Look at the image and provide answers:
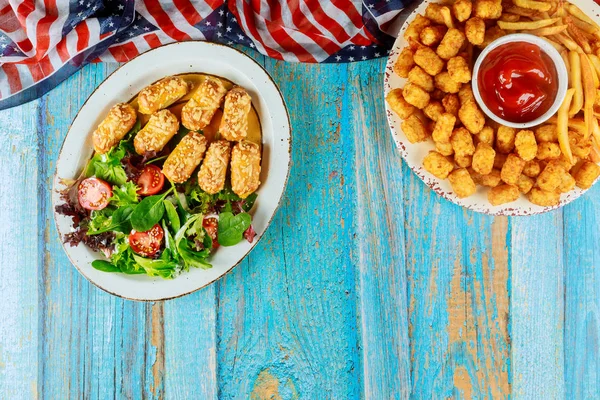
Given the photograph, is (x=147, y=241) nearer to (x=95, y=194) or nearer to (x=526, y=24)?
(x=95, y=194)

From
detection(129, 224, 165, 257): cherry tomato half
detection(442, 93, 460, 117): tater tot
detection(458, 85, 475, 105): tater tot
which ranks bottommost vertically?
detection(129, 224, 165, 257): cherry tomato half

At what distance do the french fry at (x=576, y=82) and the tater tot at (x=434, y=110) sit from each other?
0.39 meters

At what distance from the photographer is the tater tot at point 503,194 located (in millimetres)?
1800

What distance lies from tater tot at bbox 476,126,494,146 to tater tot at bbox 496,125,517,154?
0.07 ft

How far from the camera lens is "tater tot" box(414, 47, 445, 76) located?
5.90 feet

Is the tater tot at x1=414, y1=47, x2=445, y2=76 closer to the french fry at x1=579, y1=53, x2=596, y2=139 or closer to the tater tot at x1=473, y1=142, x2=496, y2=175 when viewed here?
the tater tot at x1=473, y1=142, x2=496, y2=175

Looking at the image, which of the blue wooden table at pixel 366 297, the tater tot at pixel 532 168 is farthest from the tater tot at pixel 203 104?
the tater tot at pixel 532 168

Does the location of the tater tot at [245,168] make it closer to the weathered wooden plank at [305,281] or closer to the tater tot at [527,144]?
the weathered wooden plank at [305,281]

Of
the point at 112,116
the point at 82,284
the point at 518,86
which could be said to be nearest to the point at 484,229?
the point at 518,86

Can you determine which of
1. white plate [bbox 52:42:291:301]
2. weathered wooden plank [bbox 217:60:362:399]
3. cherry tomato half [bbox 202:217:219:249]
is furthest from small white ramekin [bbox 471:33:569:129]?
cherry tomato half [bbox 202:217:219:249]

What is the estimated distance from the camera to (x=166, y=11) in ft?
6.93

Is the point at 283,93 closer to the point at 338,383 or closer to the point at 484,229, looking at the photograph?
the point at 484,229

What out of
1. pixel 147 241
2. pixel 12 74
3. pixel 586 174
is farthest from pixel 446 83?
pixel 12 74

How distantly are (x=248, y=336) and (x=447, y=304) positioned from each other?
746 millimetres
